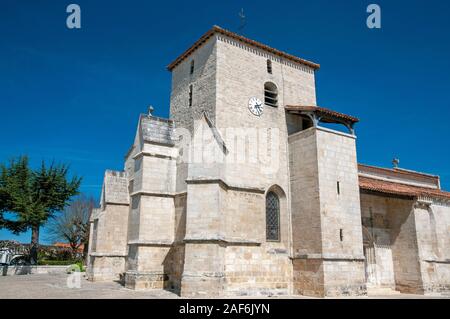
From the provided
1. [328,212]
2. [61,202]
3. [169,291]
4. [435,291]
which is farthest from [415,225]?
[61,202]

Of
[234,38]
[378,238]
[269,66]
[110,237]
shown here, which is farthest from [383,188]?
[110,237]

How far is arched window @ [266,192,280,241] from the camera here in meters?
16.0

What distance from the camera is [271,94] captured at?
18000mm

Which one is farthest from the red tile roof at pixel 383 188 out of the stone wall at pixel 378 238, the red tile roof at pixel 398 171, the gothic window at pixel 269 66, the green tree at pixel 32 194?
the green tree at pixel 32 194

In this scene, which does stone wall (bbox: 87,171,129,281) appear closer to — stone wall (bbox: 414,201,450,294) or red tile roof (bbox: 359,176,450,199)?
red tile roof (bbox: 359,176,450,199)

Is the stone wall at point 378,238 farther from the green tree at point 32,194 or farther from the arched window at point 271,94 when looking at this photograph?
the green tree at point 32,194

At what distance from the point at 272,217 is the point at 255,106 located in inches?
200

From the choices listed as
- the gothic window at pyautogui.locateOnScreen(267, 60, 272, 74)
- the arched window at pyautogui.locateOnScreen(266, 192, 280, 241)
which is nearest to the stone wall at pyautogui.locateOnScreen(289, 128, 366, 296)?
the arched window at pyautogui.locateOnScreen(266, 192, 280, 241)

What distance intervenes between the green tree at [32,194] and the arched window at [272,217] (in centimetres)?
1606

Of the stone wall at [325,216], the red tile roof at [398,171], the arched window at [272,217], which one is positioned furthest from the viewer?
the red tile roof at [398,171]

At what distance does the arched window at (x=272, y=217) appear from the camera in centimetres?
1598

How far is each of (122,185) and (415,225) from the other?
15.5 metres

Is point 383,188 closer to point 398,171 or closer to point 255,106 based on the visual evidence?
point 398,171

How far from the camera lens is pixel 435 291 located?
1764 centimetres
